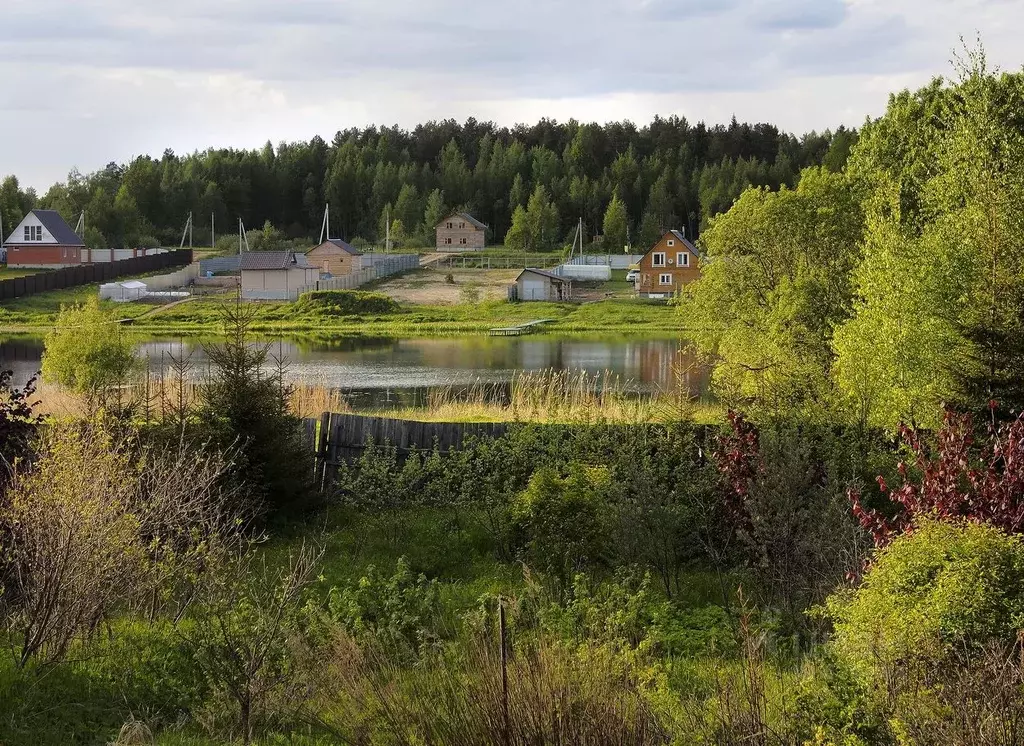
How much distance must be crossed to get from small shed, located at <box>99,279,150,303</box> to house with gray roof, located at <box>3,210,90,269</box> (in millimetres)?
13920

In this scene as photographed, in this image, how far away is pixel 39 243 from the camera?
84438 millimetres

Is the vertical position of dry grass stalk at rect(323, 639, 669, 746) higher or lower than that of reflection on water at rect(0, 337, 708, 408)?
higher

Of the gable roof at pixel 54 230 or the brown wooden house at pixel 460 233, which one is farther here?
the brown wooden house at pixel 460 233

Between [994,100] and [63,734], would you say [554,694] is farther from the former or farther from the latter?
[994,100]

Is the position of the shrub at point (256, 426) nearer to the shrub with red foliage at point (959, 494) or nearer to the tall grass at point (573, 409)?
the tall grass at point (573, 409)

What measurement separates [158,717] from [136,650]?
A: 1208 mm

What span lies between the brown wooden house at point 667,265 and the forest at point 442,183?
32.8 m

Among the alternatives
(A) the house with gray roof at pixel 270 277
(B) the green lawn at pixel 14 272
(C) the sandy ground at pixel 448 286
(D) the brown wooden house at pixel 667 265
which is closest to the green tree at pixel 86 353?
(C) the sandy ground at pixel 448 286

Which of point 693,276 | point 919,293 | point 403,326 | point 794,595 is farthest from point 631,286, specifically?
point 794,595

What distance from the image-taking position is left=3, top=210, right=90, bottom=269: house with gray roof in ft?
276

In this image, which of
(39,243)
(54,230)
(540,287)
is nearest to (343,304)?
(540,287)

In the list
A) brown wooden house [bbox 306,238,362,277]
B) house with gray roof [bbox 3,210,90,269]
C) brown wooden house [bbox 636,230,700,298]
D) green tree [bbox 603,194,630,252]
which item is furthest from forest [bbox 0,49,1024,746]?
green tree [bbox 603,194,630,252]

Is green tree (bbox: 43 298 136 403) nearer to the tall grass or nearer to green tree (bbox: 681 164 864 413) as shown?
Answer: the tall grass

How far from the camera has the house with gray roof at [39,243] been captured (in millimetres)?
84062
